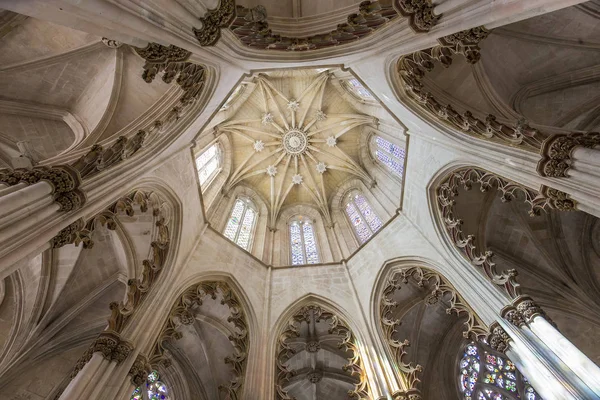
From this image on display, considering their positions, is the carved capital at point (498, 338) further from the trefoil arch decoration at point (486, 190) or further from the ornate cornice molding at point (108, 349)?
the ornate cornice molding at point (108, 349)

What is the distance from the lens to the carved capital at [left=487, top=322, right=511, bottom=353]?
6.09 m

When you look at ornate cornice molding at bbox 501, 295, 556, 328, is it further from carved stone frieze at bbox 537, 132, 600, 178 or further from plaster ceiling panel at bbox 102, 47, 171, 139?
plaster ceiling panel at bbox 102, 47, 171, 139

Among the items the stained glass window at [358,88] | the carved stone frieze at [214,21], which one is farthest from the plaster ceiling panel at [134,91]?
the stained glass window at [358,88]

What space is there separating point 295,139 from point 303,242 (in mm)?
4689

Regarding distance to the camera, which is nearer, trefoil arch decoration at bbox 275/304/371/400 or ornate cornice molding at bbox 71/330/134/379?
ornate cornice molding at bbox 71/330/134/379

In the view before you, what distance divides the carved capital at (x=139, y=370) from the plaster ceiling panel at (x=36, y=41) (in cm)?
662

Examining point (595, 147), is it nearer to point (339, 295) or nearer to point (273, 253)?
point (339, 295)

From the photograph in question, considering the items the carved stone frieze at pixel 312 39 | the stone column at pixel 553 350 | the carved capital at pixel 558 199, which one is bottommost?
the stone column at pixel 553 350

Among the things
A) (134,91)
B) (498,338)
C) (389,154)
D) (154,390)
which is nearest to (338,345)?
(498,338)

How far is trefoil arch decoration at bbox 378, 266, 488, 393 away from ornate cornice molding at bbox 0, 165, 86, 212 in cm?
605

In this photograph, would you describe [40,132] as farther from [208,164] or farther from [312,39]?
[312,39]

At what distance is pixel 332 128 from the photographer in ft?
49.1

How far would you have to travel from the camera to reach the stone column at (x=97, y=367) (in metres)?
4.93

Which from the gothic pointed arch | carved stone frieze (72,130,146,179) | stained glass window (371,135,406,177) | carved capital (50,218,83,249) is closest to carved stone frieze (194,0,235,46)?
Answer: carved stone frieze (72,130,146,179)
